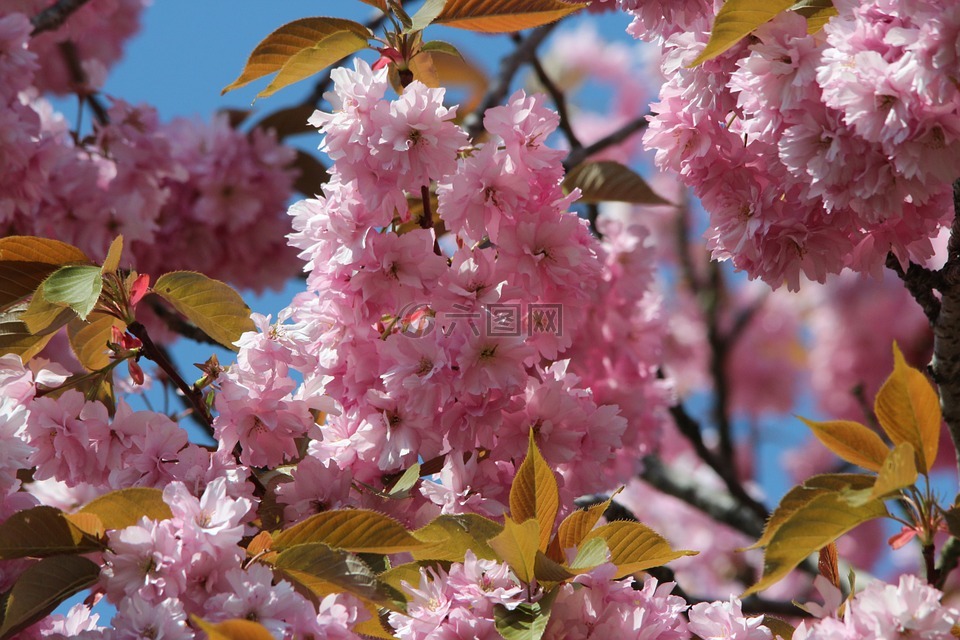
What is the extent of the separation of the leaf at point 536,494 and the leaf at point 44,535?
0.68m

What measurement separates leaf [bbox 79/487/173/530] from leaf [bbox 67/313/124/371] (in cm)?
52

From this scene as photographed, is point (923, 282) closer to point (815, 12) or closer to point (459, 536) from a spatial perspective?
point (815, 12)

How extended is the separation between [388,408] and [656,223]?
8.00 meters

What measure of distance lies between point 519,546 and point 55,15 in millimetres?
2980

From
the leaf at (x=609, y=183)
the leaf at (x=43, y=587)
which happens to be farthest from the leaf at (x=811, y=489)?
the leaf at (x=609, y=183)

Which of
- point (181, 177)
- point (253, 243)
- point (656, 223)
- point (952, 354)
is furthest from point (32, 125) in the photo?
point (656, 223)

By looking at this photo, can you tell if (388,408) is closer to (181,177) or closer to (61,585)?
(61,585)

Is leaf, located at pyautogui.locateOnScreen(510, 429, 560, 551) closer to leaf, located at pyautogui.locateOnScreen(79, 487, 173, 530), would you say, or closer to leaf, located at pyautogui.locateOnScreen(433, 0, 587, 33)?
leaf, located at pyautogui.locateOnScreen(79, 487, 173, 530)

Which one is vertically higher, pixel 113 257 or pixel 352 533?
pixel 113 257

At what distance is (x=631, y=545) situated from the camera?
73.7 inches

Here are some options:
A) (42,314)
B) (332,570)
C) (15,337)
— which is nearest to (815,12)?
(332,570)

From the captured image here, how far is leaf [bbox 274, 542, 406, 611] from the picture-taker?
1696 mm

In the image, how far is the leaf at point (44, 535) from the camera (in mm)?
1764

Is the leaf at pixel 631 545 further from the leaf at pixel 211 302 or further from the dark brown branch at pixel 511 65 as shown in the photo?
the dark brown branch at pixel 511 65
